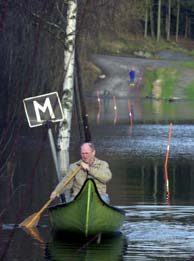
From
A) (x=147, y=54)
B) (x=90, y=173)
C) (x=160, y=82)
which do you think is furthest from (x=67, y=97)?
(x=147, y=54)

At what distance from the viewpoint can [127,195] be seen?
19422mm

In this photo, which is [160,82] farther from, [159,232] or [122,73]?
[159,232]

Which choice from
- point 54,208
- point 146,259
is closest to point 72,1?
point 54,208

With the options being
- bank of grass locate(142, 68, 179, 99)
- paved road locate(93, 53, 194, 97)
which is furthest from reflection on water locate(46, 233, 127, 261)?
bank of grass locate(142, 68, 179, 99)

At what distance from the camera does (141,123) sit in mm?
44469

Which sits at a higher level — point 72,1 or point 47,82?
point 72,1

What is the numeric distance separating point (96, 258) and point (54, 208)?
1517 millimetres

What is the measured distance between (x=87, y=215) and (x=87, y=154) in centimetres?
86

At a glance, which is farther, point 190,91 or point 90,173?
point 190,91

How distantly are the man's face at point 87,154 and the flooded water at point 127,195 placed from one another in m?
1.04

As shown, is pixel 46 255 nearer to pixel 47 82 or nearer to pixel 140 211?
pixel 140 211

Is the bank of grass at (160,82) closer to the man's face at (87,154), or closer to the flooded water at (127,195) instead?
the flooded water at (127,195)

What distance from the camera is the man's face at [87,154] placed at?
1365 centimetres

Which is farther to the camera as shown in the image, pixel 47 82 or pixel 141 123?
pixel 141 123
